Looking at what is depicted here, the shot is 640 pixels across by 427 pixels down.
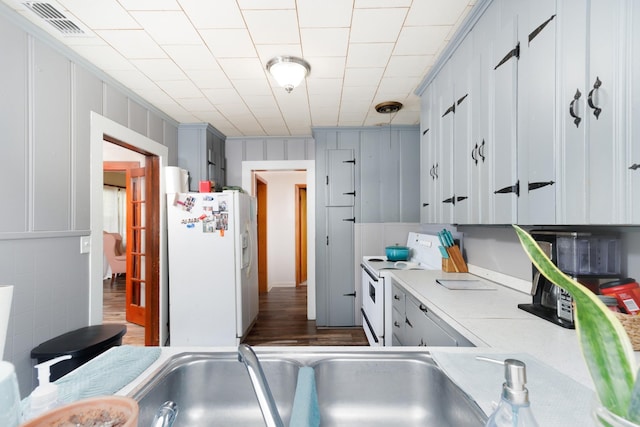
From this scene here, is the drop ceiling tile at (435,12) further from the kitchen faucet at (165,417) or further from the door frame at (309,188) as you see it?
the door frame at (309,188)

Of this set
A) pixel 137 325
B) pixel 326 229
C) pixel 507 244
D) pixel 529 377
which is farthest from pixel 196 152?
pixel 529 377

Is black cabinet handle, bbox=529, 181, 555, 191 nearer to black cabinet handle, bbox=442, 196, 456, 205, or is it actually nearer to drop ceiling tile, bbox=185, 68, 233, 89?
black cabinet handle, bbox=442, 196, 456, 205

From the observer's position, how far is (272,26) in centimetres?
171

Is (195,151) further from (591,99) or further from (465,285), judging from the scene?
(591,99)

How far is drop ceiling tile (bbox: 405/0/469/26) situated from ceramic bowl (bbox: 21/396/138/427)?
6.37 ft

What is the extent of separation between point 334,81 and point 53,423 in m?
2.47

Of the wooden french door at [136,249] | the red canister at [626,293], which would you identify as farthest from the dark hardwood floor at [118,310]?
the red canister at [626,293]

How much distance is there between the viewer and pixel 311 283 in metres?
3.85

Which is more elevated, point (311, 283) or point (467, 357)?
point (467, 357)

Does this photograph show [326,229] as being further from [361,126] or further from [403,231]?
[361,126]

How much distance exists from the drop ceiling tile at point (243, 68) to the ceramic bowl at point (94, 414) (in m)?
2.11

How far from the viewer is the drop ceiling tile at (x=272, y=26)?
1604 mm

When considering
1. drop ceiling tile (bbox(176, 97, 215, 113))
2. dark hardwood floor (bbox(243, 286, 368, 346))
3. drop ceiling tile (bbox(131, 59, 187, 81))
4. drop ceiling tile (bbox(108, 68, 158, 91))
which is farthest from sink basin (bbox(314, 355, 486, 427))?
drop ceiling tile (bbox(176, 97, 215, 113))

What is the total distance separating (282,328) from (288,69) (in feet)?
9.30
